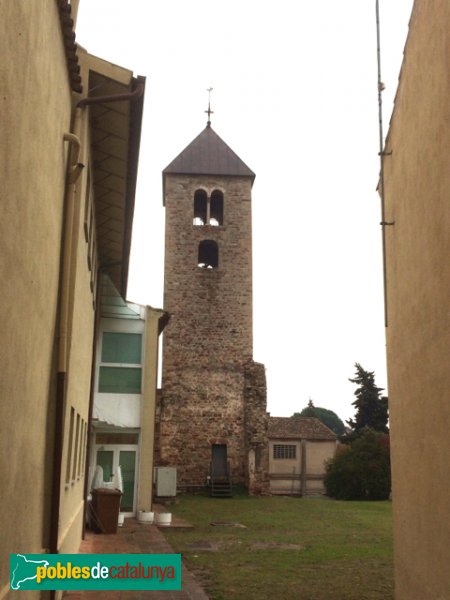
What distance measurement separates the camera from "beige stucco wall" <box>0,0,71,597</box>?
12.3 ft

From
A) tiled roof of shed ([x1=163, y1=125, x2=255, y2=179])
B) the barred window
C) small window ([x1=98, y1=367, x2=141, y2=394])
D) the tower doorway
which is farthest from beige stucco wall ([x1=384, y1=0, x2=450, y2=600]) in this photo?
the barred window

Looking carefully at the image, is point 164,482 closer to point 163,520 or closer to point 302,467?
point 163,520

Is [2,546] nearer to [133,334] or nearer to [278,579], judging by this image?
[278,579]

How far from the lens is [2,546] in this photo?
13.1 ft

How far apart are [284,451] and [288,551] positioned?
3185 centimetres

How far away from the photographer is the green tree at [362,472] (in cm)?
3300

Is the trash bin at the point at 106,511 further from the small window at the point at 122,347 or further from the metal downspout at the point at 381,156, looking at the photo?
the metal downspout at the point at 381,156

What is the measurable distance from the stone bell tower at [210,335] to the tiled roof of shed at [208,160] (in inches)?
2.4

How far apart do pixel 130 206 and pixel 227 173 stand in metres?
25.2

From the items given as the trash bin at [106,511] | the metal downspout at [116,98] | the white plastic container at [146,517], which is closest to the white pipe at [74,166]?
the metal downspout at [116,98]

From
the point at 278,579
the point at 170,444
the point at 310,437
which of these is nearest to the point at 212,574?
the point at 278,579

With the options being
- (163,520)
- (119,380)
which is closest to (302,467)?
(119,380)

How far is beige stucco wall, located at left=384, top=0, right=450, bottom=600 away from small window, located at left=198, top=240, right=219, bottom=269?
2619 cm

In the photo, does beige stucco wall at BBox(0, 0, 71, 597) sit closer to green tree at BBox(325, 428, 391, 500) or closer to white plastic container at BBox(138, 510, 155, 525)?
white plastic container at BBox(138, 510, 155, 525)
